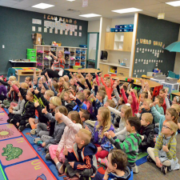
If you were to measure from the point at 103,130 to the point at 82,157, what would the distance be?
1.71 ft

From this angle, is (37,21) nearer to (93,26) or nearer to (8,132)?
(93,26)

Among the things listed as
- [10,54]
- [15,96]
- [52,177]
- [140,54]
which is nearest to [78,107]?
[52,177]

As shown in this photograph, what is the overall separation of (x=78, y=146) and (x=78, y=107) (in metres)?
1.11

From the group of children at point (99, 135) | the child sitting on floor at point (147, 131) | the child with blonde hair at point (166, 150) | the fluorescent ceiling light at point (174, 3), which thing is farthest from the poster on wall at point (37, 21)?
the child with blonde hair at point (166, 150)

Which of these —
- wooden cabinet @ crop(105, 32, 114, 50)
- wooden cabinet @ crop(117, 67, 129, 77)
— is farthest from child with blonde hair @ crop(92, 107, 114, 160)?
wooden cabinet @ crop(105, 32, 114, 50)

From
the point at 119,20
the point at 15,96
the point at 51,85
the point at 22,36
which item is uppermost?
the point at 119,20

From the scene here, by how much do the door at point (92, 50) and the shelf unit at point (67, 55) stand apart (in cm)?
38

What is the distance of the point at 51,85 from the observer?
401 centimetres

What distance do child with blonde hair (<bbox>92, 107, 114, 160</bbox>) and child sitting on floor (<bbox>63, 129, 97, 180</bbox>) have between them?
39 cm

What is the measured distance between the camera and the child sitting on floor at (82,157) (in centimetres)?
191

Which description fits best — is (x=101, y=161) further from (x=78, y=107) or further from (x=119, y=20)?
(x=119, y=20)

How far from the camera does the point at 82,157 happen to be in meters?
1.93

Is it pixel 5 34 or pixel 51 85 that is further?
pixel 5 34

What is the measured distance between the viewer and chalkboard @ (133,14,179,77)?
7309mm
